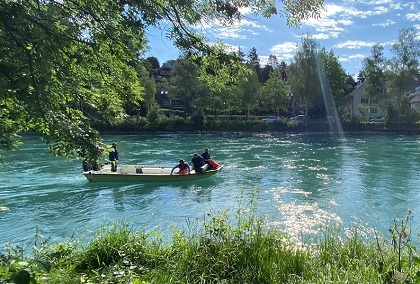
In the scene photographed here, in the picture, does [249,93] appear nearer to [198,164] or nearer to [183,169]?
[198,164]

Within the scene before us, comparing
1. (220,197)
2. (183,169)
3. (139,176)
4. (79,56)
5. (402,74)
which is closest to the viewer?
(79,56)

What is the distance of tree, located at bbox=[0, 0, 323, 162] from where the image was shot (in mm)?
3379

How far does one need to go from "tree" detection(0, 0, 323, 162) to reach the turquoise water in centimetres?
360

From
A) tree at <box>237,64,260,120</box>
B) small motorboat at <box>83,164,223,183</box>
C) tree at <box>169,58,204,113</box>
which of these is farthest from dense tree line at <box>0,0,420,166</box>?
tree at <box>169,58,204,113</box>

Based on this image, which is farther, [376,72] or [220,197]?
[376,72]

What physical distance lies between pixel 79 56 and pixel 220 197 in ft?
34.0

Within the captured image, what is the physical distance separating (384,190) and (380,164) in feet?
25.2

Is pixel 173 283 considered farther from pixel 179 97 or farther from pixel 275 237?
pixel 179 97

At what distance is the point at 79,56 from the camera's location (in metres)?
4.29

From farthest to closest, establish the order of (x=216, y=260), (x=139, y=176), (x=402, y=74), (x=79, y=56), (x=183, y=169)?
(x=402, y=74), (x=183, y=169), (x=139, y=176), (x=216, y=260), (x=79, y=56)

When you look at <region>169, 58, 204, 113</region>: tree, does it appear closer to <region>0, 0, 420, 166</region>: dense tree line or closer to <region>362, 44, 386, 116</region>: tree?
<region>362, 44, 386, 116</region>: tree

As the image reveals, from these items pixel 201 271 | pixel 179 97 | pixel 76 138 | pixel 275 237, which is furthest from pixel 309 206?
pixel 179 97

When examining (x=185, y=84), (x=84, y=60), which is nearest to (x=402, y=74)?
(x=185, y=84)

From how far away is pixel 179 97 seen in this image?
55938 millimetres
